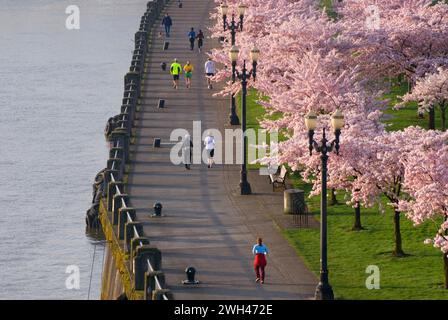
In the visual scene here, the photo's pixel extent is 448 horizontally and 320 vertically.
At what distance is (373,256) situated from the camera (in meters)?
56.2

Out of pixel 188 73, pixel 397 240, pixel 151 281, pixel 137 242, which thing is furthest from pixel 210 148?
pixel 151 281

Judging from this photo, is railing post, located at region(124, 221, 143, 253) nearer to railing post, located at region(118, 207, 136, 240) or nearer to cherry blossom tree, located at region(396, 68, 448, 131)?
railing post, located at region(118, 207, 136, 240)

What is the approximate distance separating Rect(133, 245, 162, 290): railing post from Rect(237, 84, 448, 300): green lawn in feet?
19.4

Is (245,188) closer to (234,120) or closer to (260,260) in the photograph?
(260,260)

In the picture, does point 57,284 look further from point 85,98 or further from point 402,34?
point 85,98

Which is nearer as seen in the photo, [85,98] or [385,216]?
[385,216]

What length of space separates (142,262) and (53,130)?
62.3m

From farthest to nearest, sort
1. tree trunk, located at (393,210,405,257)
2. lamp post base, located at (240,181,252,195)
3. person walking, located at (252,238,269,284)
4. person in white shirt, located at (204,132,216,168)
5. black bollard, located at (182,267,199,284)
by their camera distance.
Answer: person in white shirt, located at (204,132,216,168) < lamp post base, located at (240,181,252,195) < tree trunk, located at (393,210,405,257) < black bollard, located at (182,267,199,284) < person walking, located at (252,238,269,284)

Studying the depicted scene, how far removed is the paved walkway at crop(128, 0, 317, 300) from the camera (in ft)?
166

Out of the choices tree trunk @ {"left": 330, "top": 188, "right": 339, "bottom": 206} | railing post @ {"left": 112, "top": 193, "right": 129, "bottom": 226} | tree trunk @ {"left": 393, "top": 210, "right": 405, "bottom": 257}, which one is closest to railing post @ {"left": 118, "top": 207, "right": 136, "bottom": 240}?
railing post @ {"left": 112, "top": 193, "right": 129, "bottom": 226}

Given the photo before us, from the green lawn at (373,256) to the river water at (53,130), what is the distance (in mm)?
12964

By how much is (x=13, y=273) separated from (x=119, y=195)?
15817 millimetres
